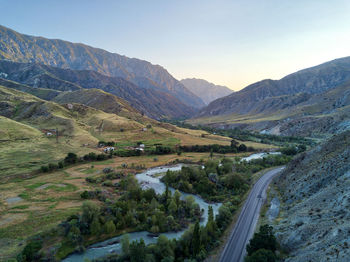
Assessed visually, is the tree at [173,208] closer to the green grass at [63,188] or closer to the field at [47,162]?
the field at [47,162]

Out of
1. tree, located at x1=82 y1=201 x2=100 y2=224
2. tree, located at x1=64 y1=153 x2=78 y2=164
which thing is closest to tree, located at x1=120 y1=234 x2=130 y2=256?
tree, located at x1=82 y1=201 x2=100 y2=224

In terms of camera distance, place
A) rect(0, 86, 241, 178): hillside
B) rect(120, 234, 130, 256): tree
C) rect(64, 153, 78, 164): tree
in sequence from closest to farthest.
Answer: rect(120, 234, 130, 256): tree → rect(0, 86, 241, 178): hillside → rect(64, 153, 78, 164): tree

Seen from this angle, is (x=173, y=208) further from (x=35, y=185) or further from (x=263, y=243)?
(x=35, y=185)

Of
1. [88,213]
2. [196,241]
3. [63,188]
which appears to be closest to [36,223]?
[88,213]

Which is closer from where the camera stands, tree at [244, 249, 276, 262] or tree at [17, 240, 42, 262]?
tree at [244, 249, 276, 262]

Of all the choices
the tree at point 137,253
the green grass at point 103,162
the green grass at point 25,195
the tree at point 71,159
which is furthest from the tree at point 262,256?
the tree at point 71,159

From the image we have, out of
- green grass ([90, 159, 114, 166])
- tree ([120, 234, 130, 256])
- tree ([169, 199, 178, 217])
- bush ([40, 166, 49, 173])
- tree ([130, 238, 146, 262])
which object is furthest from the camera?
green grass ([90, 159, 114, 166])

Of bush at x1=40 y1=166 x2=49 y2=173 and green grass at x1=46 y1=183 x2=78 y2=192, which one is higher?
bush at x1=40 y1=166 x2=49 y2=173

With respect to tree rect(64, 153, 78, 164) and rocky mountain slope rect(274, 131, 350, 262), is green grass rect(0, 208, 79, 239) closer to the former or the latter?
tree rect(64, 153, 78, 164)
